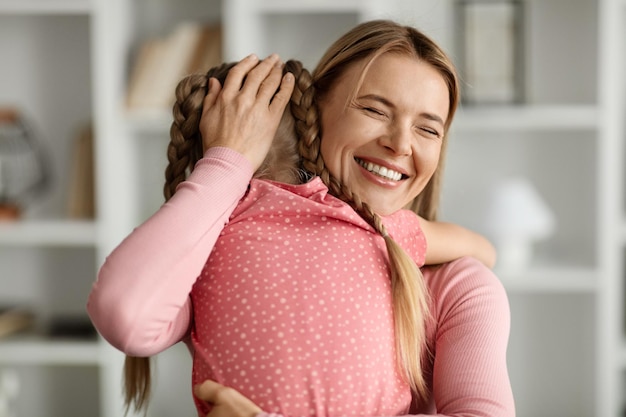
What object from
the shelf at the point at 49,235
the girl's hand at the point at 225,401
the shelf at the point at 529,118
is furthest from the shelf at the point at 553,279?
the girl's hand at the point at 225,401

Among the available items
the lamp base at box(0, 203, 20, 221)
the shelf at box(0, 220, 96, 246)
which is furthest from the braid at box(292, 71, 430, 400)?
the lamp base at box(0, 203, 20, 221)

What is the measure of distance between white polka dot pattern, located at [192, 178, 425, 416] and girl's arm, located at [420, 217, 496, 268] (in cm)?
7

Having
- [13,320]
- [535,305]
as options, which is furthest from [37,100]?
[535,305]

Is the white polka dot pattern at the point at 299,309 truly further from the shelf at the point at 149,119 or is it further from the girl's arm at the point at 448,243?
the shelf at the point at 149,119

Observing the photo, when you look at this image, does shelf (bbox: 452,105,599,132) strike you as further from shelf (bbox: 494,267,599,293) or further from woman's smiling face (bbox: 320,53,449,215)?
woman's smiling face (bbox: 320,53,449,215)

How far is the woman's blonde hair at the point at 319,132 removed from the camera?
3.50 ft

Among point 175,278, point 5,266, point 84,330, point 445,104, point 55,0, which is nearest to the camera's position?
point 175,278

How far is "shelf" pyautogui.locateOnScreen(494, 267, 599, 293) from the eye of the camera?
2.75 meters

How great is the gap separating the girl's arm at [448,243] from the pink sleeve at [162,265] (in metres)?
0.28

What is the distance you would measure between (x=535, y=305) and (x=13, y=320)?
76.2 inches

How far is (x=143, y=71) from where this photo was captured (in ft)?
9.29

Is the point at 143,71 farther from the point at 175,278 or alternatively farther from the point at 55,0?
the point at 175,278

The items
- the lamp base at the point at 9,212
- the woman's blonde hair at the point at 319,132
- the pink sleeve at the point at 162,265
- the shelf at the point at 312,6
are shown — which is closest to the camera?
the pink sleeve at the point at 162,265

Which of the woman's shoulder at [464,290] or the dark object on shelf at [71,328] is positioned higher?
the woman's shoulder at [464,290]
